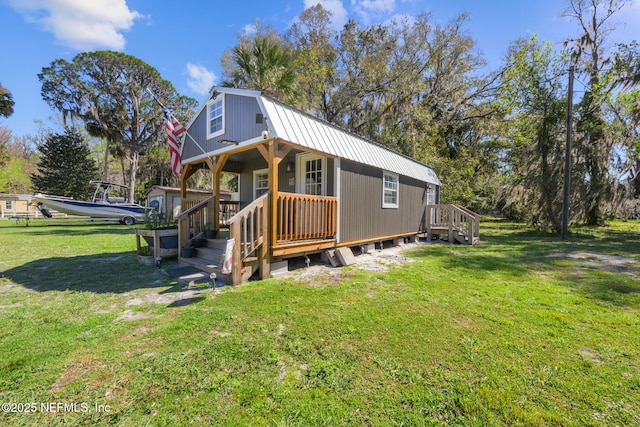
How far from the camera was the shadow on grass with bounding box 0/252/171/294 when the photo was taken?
176 inches

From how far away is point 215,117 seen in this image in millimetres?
6469

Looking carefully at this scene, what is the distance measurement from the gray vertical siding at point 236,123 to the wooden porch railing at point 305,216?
1.51 metres

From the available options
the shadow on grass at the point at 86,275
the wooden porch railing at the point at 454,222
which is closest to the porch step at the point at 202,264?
the shadow on grass at the point at 86,275

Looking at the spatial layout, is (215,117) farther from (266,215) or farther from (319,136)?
(266,215)

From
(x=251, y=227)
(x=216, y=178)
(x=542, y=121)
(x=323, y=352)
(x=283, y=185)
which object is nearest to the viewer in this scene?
(x=323, y=352)

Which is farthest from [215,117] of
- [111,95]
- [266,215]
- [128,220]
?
[111,95]

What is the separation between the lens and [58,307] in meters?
3.57

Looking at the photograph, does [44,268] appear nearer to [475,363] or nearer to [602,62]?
[475,363]

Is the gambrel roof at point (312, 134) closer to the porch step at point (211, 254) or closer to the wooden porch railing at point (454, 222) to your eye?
the porch step at point (211, 254)

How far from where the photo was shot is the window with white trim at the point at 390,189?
315 inches

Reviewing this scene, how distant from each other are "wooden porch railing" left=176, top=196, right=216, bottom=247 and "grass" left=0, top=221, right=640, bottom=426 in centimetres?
136

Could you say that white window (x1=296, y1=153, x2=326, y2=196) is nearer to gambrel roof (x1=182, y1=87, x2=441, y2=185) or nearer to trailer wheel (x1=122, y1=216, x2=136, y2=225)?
gambrel roof (x1=182, y1=87, x2=441, y2=185)

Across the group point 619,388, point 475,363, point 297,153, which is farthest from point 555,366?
point 297,153

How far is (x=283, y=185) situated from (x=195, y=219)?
258 cm
